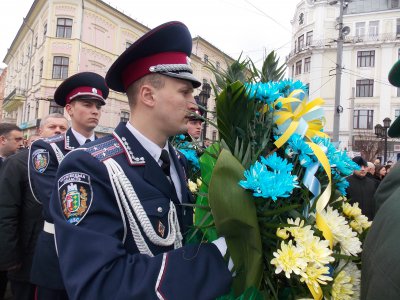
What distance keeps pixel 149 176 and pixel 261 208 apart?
0.50 meters

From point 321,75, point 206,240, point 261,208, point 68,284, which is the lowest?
point 68,284

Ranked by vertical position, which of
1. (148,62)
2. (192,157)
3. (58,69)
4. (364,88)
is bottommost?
(192,157)

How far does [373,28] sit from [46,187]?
3995 cm

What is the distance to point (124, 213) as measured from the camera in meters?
1.36

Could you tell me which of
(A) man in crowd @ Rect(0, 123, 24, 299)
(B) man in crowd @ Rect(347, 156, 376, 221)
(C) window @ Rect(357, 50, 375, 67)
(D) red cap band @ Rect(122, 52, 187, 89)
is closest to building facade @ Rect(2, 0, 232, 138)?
(B) man in crowd @ Rect(347, 156, 376, 221)

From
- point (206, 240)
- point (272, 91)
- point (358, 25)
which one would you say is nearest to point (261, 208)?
point (206, 240)

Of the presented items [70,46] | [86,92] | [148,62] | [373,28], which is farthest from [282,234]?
[373,28]

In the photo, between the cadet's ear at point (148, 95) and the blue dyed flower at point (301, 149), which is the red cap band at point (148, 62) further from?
the blue dyed flower at point (301, 149)

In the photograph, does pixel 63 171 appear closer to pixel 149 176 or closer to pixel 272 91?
pixel 149 176

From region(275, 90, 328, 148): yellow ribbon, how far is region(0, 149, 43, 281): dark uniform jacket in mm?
2489

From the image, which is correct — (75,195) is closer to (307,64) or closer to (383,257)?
(383,257)

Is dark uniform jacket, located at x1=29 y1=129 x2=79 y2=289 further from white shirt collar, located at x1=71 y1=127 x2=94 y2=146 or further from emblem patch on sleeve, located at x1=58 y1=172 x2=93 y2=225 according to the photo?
emblem patch on sleeve, located at x1=58 y1=172 x2=93 y2=225

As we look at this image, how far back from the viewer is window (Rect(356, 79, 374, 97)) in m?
34.4

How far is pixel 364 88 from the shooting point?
34.6m
